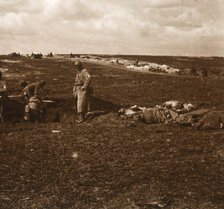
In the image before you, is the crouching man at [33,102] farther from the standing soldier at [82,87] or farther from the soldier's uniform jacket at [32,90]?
the standing soldier at [82,87]

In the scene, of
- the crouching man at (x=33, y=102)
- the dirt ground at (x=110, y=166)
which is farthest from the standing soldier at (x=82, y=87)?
the crouching man at (x=33, y=102)

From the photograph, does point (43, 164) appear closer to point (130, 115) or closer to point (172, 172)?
point (172, 172)

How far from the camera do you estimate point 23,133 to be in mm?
12391

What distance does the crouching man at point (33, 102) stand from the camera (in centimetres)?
1406

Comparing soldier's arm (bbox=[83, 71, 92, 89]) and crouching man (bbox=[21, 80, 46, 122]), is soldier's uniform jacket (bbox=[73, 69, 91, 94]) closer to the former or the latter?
soldier's arm (bbox=[83, 71, 92, 89])

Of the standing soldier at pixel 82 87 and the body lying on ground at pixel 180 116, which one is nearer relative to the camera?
the body lying on ground at pixel 180 116

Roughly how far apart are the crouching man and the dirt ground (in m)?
0.54

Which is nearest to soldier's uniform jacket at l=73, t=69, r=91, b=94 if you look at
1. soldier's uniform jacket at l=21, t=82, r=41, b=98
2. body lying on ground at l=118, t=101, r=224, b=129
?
soldier's uniform jacket at l=21, t=82, r=41, b=98

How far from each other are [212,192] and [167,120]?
6.37m

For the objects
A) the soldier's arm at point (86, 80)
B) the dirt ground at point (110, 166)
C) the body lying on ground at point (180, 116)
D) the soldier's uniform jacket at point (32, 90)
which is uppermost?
the soldier's arm at point (86, 80)

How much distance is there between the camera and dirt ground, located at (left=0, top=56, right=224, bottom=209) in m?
7.48

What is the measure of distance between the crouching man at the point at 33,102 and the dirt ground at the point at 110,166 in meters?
0.54

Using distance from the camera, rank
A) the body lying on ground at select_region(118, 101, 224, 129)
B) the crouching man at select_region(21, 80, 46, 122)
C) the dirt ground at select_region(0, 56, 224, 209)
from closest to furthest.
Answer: the dirt ground at select_region(0, 56, 224, 209)
the body lying on ground at select_region(118, 101, 224, 129)
the crouching man at select_region(21, 80, 46, 122)

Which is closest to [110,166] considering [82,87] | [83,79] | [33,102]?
[82,87]
